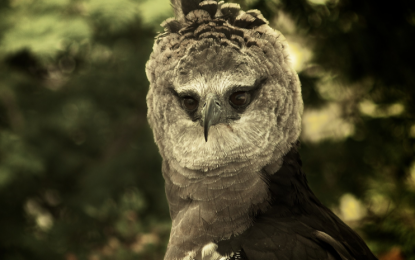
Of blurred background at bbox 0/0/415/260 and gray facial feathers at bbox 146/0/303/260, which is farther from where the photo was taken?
blurred background at bbox 0/0/415/260

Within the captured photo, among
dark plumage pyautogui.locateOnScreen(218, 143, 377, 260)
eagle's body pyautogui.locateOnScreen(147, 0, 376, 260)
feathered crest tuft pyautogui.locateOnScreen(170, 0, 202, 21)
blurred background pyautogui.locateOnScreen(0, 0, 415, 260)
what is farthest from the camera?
blurred background pyautogui.locateOnScreen(0, 0, 415, 260)

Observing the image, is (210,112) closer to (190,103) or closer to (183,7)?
(190,103)

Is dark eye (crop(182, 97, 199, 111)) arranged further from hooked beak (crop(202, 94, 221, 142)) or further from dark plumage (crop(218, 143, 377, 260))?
dark plumage (crop(218, 143, 377, 260))

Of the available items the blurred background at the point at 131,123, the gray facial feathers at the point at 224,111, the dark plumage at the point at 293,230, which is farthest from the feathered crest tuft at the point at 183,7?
the dark plumage at the point at 293,230

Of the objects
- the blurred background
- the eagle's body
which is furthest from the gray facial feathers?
the blurred background

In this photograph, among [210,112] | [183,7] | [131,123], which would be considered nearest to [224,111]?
[210,112]

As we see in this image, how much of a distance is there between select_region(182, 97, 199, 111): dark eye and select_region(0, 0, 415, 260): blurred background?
65cm

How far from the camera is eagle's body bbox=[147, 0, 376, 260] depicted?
70.2 inches

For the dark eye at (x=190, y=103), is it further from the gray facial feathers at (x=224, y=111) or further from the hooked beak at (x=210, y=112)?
the hooked beak at (x=210, y=112)

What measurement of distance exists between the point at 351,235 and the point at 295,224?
12.6 inches

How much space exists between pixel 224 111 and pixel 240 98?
11 cm

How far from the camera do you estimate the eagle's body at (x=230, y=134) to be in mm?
1782

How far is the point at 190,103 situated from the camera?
2002 mm

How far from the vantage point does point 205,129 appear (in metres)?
1.83
